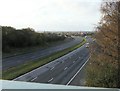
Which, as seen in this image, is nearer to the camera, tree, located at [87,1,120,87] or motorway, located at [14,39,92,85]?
tree, located at [87,1,120,87]

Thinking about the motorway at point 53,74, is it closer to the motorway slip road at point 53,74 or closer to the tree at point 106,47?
the motorway slip road at point 53,74

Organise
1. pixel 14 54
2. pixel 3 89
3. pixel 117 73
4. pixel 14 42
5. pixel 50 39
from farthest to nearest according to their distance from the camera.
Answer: pixel 50 39
pixel 14 42
pixel 14 54
pixel 117 73
pixel 3 89

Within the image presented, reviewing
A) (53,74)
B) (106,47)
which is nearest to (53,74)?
(53,74)

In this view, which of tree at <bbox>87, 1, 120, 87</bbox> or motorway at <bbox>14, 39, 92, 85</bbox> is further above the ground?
tree at <bbox>87, 1, 120, 87</bbox>

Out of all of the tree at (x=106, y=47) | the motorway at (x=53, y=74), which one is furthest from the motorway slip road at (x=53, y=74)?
the tree at (x=106, y=47)

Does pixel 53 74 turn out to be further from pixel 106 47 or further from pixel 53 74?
pixel 106 47

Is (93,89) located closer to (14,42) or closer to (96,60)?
(96,60)

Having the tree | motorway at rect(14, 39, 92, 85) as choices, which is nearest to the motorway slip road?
motorway at rect(14, 39, 92, 85)

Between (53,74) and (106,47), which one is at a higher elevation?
(106,47)

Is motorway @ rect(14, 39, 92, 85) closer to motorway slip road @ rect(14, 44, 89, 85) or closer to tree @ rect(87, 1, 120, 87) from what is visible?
motorway slip road @ rect(14, 44, 89, 85)

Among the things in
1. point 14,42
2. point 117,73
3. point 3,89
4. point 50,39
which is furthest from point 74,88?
point 50,39

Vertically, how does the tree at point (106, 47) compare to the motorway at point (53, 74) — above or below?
above

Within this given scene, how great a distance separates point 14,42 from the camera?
32312 millimetres

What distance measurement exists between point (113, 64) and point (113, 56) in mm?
600
